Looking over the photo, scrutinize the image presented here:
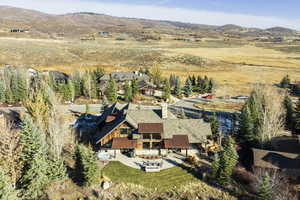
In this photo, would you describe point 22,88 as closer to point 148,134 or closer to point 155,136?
point 148,134

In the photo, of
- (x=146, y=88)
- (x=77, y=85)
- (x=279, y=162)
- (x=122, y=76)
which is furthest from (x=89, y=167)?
(x=122, y=76)

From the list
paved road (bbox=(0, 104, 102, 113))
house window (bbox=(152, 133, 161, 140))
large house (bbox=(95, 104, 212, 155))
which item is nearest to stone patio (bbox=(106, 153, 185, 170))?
large house (bbox=(95, 104, 212, 155))

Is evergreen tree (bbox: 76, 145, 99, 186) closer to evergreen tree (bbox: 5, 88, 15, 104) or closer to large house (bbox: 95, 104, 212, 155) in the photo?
large house (bbox: 95, 104, 212, 155)

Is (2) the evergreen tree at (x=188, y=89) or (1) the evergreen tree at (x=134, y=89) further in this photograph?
(2) the evergreen tree at (x=188, y=89)

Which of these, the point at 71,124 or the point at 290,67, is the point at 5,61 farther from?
the point at 290,67

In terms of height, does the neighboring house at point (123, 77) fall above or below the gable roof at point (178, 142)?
above

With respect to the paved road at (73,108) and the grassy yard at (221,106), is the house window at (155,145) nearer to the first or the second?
the paved road at (73,108)

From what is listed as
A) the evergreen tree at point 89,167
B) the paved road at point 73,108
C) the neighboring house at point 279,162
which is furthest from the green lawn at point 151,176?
the paved road at point 73,108

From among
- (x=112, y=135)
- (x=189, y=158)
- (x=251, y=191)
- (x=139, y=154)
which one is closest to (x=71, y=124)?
(x=112, y=135)
